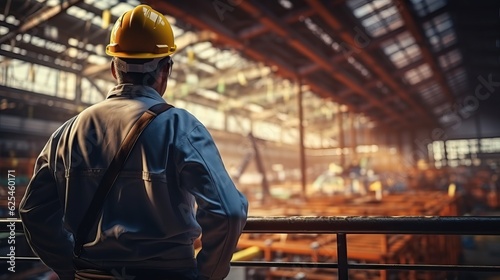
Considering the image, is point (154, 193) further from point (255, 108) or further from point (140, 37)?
point (255, 108)

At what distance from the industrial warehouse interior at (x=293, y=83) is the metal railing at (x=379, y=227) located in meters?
0.04

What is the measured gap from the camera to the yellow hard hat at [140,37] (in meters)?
0.95

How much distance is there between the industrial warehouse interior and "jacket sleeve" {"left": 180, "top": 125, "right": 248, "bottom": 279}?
0.26 meters

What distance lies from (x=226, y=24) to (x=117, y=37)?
613 cm

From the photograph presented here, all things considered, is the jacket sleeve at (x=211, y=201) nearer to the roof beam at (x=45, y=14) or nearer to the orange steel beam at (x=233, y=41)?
the orange steel beam at (x=233, y=41)

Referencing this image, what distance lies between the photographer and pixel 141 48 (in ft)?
3.14

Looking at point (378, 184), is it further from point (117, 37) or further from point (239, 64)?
point (117, 37)

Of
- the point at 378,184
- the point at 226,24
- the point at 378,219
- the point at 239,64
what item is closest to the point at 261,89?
the point at 239,64

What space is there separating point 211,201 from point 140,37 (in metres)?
0.51

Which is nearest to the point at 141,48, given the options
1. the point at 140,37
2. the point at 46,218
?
the point at 140,37

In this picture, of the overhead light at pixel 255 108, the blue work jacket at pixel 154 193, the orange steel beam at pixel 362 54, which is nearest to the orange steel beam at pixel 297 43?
the orange steel beam at pixel 362 54

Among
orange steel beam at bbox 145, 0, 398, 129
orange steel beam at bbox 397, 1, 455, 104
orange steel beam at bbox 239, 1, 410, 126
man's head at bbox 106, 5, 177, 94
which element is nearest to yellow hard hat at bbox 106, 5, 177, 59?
man's head at bbox 106, 5, 177, 94

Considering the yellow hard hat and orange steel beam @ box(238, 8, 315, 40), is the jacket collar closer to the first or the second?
the yellow hard hat

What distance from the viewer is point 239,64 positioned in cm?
1113
